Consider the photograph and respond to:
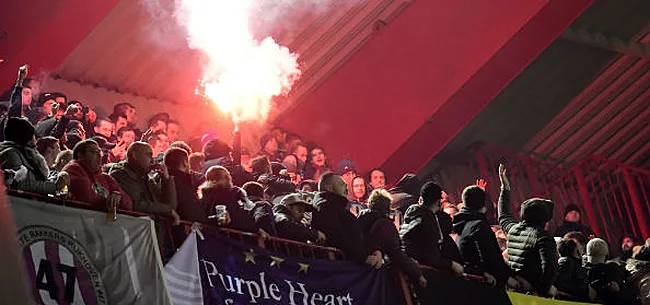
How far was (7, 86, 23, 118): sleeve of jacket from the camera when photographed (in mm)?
7709

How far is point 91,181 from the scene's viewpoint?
5617mm

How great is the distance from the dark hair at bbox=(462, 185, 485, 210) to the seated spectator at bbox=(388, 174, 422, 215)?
5.25 feet

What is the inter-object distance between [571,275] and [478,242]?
140 cm

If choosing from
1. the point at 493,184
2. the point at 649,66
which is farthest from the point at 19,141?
the point at 649,66

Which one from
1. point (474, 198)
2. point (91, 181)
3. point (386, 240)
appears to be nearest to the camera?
point (91, 181)

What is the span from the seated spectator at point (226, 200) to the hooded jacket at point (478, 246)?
212 centimetres

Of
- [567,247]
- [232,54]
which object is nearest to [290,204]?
[567,247]

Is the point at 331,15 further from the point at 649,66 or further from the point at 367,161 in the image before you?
the point at 649,66

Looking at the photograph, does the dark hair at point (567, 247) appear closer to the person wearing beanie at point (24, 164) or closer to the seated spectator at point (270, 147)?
the seated spectator at point (270, 147)

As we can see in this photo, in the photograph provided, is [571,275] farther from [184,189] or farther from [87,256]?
[87,256]

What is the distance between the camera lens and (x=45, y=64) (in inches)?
383

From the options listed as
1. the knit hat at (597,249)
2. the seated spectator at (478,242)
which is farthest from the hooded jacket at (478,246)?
the knit hat at (597,249)

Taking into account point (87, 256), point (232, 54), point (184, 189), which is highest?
point (232, 54)

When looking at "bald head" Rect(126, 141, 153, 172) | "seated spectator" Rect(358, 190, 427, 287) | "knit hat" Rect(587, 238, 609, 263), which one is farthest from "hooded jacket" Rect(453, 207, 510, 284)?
"bald head" Rect(126, 141, 153, 172)
